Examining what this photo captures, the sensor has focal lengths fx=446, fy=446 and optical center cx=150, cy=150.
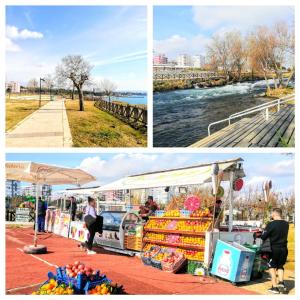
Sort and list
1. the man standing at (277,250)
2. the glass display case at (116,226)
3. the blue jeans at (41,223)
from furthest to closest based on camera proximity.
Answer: the blue jeans at (41,223) < the glass display case at (116,226) < the man standing at (277,250)

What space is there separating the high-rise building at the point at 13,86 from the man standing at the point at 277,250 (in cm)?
501

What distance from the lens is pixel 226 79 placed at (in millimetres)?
8805

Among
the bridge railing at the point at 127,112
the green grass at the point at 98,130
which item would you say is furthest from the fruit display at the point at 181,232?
the bridge railing at the point at 127,112

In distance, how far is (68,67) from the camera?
8.24m

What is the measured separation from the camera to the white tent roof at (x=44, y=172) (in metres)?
8.25

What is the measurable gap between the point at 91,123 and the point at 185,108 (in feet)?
5.99

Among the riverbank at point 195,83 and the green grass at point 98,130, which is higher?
the riverbank at point 195,83

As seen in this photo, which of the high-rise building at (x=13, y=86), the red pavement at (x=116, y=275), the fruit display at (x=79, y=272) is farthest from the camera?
the high-rise building at (x=13, y=86)

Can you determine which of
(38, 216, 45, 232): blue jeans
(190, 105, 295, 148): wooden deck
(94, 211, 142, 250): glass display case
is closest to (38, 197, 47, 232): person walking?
(38, 216, 45, 232): blue jeans

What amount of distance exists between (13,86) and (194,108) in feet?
11.1

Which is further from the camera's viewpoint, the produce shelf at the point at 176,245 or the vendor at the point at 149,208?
the vendor at the point at 149,208

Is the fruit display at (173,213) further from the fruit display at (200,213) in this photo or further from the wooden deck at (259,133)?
the wooden deck at (259,133)

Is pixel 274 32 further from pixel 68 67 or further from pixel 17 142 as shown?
pixel 17 142

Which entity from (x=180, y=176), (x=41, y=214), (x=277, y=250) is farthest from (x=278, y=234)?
(x=41, y=214)
